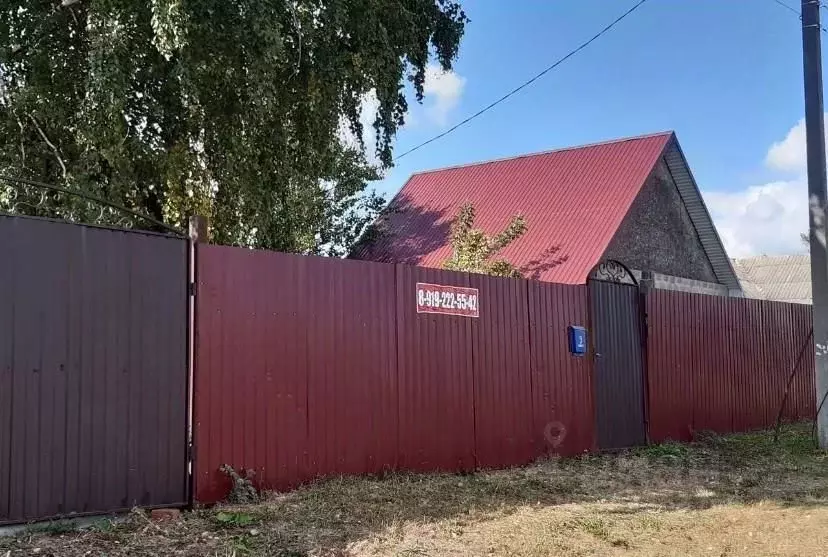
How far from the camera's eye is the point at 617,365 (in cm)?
984

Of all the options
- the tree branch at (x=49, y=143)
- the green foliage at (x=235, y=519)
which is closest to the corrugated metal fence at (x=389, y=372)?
the green foliage at (x=235, y=519)

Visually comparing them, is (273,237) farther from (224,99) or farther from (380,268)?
(380,268)

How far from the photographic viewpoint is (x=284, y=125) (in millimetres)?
10578

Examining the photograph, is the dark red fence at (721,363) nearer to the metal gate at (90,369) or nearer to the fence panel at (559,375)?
the fence panel at (559,375)

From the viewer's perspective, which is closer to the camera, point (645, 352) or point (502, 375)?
point (502, 375)

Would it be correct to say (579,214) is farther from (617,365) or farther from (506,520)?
(506,520)

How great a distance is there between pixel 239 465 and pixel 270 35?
4882 mm

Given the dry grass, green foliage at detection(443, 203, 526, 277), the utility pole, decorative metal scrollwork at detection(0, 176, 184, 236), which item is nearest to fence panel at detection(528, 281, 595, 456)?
the dry grass

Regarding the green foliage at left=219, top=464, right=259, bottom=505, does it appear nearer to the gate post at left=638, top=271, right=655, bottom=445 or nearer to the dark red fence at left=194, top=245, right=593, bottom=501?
the dark red fence at left=194, top=245, right=593, bottom=501

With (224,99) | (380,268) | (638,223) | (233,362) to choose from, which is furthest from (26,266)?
(638,223)

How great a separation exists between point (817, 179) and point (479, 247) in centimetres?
876

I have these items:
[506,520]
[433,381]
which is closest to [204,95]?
[433,381]

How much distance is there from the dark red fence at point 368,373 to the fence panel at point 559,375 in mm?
18

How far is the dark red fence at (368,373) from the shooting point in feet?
19.8
